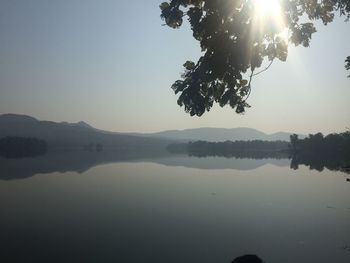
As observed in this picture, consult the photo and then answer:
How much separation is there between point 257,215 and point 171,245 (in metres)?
17.4

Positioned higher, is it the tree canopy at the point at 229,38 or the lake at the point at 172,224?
the tree canopy at the point at 229,38

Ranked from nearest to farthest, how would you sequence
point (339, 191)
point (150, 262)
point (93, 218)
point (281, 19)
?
point (281, 19)
point (150, 262)
point (93, 218)
point (339, 191)

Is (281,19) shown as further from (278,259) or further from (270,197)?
(270,197)

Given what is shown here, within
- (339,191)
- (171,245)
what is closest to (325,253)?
(171,245)

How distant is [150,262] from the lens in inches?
1166

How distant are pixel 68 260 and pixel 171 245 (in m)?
8.83

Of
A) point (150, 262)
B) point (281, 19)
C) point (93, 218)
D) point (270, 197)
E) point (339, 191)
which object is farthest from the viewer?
point (339, 191)

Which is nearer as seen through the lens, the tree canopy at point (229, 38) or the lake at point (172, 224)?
the tree canopy at point (229, 38)

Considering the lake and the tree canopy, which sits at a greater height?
the tree canopy

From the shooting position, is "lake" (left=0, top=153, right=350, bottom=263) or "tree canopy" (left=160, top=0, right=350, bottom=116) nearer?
"tree canopy" (left=160, top=0, right=350, bottom=116)

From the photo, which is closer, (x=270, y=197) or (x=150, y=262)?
(x=150, y=262)

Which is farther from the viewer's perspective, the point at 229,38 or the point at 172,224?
the point at 172,224

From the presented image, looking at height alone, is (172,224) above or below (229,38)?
below

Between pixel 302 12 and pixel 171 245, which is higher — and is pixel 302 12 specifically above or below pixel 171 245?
above
